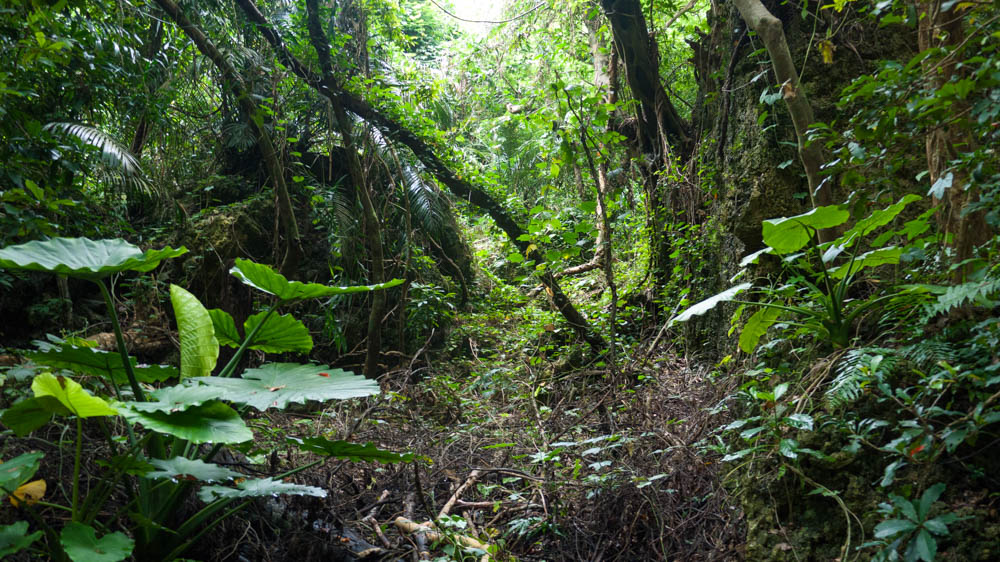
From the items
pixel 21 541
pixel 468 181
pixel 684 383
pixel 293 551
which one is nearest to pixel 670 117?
pixel 468 181

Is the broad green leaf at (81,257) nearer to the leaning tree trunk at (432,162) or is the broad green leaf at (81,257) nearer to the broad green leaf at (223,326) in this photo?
the broad green leaf at (223,326)

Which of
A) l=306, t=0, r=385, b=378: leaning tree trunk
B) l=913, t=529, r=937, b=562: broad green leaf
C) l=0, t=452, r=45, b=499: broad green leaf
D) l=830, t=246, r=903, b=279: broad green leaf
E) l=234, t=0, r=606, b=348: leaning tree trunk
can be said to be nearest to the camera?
l=913, t=529, r=937, b=562: broad green leaf

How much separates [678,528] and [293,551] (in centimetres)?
156

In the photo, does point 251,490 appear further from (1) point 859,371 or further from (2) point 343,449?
(1) point 859,371

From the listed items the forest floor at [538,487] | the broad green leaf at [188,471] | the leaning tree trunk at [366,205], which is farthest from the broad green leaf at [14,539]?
the leaning tree trunk at [366,205]

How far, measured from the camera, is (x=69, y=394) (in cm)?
141

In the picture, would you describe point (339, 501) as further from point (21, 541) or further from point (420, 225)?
point (420, 225)

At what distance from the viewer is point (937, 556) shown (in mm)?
1478

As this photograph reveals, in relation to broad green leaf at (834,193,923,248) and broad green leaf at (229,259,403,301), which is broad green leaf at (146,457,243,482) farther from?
broad green leaf at (834,193,923,248)

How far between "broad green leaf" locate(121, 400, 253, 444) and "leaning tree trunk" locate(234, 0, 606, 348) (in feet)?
10.7

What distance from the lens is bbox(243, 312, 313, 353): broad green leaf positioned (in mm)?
2045

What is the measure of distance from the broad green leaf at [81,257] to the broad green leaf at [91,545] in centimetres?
71

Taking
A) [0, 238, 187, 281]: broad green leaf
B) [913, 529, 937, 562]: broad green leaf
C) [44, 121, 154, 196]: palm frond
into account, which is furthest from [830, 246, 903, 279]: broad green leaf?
[44, 121, 154, 196]: palm frond

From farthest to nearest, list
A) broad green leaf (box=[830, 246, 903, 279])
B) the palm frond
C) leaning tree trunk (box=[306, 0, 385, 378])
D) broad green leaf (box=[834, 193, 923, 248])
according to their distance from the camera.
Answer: leaning tree trunk (box=[306, 0, 385, 378]) → the palm frond → broad green leaf (box=[830, 246, 903, 279]) → broad green leaf (box=[834, 193, 923, 248])
